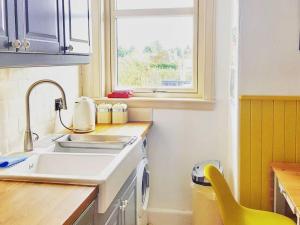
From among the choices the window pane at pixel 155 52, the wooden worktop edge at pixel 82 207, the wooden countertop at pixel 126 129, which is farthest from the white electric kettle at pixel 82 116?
the wooden worktop edge at pixel 82 207

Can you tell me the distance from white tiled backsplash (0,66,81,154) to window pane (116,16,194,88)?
0.56 metres

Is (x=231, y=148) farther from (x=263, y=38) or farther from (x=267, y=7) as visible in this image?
(x=267, y=7)

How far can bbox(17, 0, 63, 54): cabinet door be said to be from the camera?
1402 mm

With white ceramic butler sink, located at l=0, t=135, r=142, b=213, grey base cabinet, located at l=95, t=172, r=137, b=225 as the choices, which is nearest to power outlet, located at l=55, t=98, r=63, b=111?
white ceramic butler sink, located at l=0, t=135, r=142, b=213

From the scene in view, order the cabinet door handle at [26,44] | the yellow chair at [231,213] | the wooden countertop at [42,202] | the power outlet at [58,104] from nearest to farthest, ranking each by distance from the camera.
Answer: the wooden countertop at [42,202], the cabinet door handle at [26,44], the yellow chair at [231,213], the power outlet at [58,104]

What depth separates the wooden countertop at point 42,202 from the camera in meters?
1.21

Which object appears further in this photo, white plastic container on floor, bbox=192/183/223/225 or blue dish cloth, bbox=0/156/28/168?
white plastic container on floor, bbox=192/183/223/225

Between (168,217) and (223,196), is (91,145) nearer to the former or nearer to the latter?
(223,196)

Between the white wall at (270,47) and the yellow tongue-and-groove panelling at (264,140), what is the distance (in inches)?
3.4

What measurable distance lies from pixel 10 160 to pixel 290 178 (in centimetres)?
145

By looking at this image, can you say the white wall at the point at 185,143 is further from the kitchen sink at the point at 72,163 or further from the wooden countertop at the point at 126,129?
the kitchen sink at the point at 72,163

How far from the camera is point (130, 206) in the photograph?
7.23 ft

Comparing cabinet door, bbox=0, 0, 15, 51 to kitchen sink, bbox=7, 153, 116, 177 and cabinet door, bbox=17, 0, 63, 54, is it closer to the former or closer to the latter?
cabinet door, bbox=17, 0, 63, 54

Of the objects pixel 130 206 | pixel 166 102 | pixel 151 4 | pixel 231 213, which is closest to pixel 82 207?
pixel 130 206
